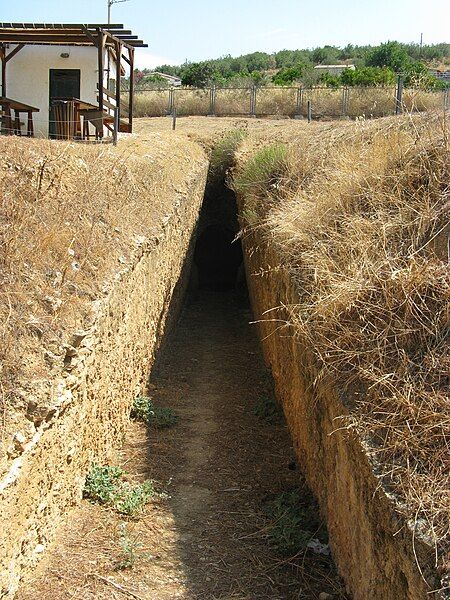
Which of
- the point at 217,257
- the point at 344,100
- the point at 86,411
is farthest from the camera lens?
the point at 344,100

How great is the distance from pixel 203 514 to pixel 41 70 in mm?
14375

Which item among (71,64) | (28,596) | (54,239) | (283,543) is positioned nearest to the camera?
(28,596)

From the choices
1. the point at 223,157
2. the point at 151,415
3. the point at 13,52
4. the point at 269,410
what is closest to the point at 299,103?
the point at 223,157

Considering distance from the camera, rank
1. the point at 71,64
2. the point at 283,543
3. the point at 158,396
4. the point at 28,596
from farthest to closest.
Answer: the point at 71,64, the point at 158,396, the point at 283,543, the point at 28,596

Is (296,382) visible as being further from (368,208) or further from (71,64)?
(71,64)

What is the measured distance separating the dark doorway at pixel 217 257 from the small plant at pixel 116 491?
51.3ft

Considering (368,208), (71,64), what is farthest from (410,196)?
(71,64)

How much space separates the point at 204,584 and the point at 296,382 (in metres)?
2.67

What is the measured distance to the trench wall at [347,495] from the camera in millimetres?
4421

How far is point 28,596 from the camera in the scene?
5480 mm

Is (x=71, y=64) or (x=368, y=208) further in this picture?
(x=71, y=64)

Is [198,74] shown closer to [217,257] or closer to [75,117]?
[217,257]

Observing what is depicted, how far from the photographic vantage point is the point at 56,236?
8.07m

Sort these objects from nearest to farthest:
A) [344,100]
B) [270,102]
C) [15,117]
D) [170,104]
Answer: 1. [15,117]
2. [344,100]
3. [270,102]
4. [170,104]
